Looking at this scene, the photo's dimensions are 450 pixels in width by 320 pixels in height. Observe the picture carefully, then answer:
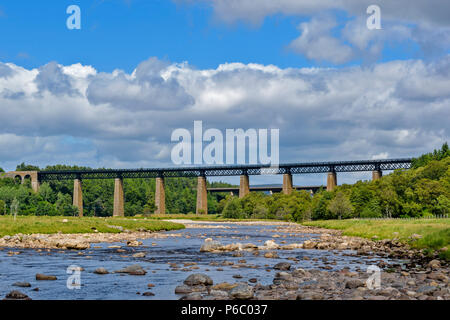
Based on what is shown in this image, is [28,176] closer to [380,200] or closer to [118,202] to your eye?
[118,202]

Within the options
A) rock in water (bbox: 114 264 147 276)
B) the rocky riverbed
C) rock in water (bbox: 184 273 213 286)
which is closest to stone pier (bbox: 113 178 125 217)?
the rocky riverbed

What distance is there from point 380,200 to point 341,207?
1014 centimetres

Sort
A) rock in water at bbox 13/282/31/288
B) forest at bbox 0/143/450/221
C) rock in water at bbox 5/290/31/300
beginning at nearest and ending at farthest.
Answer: rock in water at bbox 5/290/31/300
rock in water at bbox 13/282/31/288
forest at bbox 0/143/450/221

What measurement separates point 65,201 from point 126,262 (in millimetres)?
153221

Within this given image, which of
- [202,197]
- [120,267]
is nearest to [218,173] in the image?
[202,197]

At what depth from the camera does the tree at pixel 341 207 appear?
109 meters

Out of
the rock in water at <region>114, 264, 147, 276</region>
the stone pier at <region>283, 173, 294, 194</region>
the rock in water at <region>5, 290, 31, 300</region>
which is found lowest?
the rock in water at <region>114, 264, 147, 276</region>

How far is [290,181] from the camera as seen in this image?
166125 millimetres

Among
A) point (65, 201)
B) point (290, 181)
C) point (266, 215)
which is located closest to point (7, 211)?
point (65, 201)

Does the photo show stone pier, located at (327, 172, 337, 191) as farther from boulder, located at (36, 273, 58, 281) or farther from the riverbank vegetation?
boulder, located at (36, 273, 58, 281)

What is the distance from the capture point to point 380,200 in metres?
102

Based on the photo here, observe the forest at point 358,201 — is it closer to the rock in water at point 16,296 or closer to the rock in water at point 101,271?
the rock in water at point 101,271

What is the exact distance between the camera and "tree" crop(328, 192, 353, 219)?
10925 centimetres
